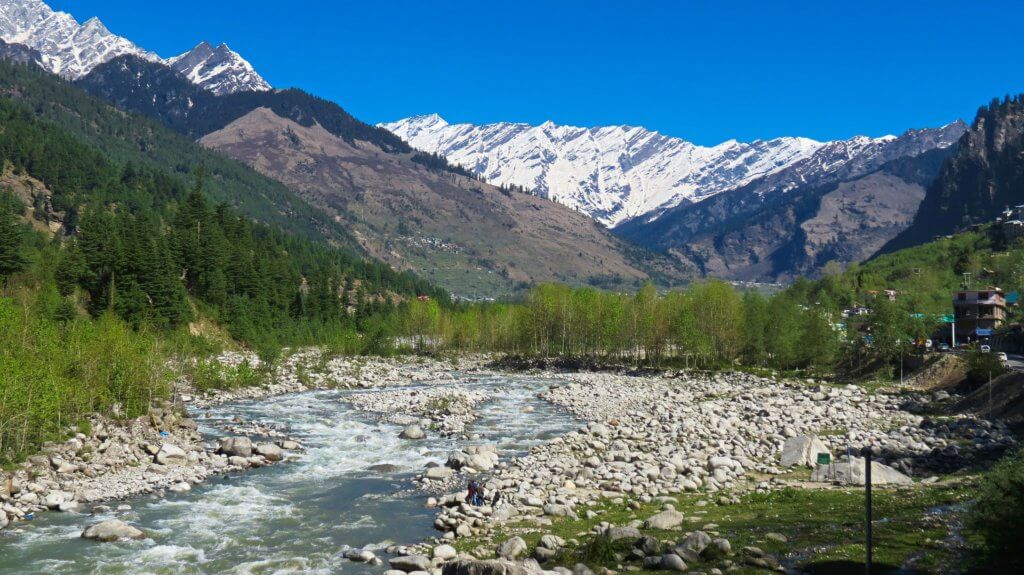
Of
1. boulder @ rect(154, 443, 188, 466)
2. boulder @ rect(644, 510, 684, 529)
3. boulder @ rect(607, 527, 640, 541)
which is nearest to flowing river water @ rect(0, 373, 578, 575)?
boulder @ rect(154, 443, 188, 466)

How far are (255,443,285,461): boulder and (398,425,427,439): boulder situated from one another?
379 inches

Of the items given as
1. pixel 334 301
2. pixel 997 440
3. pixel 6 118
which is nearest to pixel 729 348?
pixel 997 440

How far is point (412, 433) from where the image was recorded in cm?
4966

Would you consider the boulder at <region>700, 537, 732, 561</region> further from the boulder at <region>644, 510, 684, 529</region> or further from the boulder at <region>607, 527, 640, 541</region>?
the boulder at <region>644, 510, 684, 529</region>

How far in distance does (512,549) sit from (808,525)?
10888 millimetres

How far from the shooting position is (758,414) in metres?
56.6

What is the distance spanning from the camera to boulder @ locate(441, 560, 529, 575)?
19562 mm

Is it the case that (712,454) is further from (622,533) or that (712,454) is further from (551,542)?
(551,542)

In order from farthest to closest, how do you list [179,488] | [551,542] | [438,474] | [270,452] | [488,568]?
1. [270,452]
2. [438,474]
3. [179,488]
4. [551,542]
5. [488,568]

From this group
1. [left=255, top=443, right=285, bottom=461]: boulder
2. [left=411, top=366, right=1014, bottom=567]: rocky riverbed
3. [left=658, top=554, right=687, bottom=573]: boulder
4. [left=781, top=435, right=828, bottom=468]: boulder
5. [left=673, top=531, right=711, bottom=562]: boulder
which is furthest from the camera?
[left=255, top=443, right=285, bottom=461]: boulder

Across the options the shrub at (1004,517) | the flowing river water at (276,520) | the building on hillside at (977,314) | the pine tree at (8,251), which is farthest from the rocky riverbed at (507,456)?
the building on hillside at (977,314)

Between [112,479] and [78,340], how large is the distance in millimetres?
15054

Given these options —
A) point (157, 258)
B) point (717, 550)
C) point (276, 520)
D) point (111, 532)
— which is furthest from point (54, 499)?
point (157, 258)

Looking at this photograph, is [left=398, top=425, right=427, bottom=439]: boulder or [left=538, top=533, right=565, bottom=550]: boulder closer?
[left=538, top=533, right=565, bottom=550]: boulder
